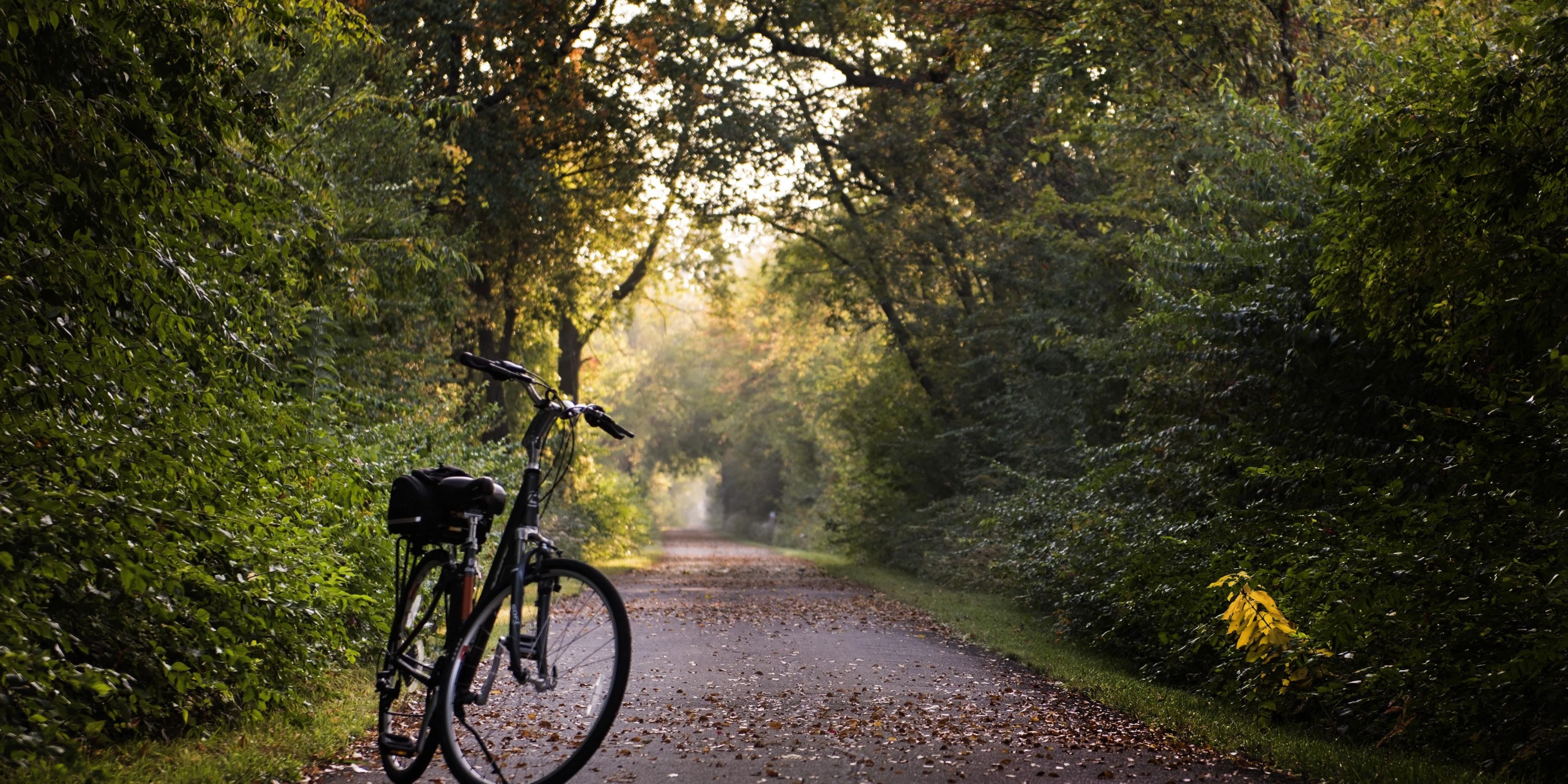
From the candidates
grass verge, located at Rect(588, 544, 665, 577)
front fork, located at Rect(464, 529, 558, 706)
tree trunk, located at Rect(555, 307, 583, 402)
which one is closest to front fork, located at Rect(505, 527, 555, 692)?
front fork, located at Rect(464, 529, 558, 706)

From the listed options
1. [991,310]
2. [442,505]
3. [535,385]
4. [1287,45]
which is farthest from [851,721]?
[991,310]

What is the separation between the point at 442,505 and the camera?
5285 millimetres

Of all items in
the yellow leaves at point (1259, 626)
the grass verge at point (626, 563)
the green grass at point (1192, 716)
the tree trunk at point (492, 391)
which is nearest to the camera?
the green grass at point (1192, 716)

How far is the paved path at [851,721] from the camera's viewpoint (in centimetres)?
573

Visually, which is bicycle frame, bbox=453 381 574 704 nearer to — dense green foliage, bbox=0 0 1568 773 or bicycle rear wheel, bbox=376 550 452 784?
bicycle rear wheel, bbox=376 550 452 784

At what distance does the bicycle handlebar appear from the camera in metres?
4.80

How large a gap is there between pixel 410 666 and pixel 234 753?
0.94 metres

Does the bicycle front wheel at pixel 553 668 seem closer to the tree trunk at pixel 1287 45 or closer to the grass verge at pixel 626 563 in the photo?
the tree trunk at pixel 1287 45

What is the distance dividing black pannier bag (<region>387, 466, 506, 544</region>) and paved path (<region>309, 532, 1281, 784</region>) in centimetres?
118

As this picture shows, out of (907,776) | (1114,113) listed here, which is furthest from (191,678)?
(1114,113)

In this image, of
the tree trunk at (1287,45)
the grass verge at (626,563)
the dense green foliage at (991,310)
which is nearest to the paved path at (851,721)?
the dense green foliage at (991,310)

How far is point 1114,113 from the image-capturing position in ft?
50.6

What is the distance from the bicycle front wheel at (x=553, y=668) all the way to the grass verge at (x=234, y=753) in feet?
3.58

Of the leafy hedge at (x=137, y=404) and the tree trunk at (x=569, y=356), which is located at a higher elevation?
the tree trunk at (x=569, y=356)
